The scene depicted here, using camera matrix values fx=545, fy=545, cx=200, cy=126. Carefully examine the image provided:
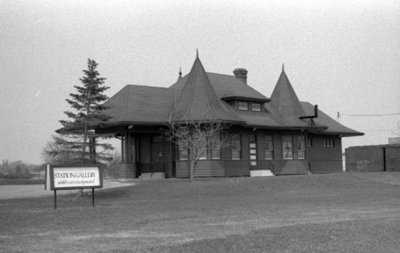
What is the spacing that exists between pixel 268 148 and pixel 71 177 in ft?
68.6

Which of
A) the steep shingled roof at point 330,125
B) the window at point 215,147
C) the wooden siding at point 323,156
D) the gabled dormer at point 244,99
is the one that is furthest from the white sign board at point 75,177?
the steep shingled roof at point 330,125

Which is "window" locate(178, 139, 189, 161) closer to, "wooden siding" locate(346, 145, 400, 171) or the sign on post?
the sign on post

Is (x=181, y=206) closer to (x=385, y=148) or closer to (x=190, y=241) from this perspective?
(x=190, y=241)

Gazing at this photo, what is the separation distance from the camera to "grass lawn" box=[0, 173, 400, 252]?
36.5 feet

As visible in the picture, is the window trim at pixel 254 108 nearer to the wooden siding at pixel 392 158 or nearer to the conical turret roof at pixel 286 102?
the conical turret roof at pixel 286 102

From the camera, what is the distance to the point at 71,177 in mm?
20531

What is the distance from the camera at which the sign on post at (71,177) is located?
2000 centimetres

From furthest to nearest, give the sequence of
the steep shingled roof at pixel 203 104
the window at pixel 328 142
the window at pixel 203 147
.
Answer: the window at pixel 328 142 → the steep shingled roof at pixel 203 104 → the window at pixel 203 147

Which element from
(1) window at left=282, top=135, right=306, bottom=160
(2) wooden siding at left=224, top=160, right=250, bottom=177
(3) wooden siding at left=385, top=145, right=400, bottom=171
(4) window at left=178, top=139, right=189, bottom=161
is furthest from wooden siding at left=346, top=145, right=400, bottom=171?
(4) window at left=178, top=139, right=189, bottom=161

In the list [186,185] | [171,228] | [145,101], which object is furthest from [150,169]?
[171,228]

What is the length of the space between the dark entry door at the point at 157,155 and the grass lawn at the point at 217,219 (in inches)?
269

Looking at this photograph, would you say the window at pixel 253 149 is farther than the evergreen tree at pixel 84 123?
Yes

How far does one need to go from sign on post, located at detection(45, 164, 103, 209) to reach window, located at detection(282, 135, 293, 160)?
21.1m

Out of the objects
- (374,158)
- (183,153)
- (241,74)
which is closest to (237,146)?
(183,153)
